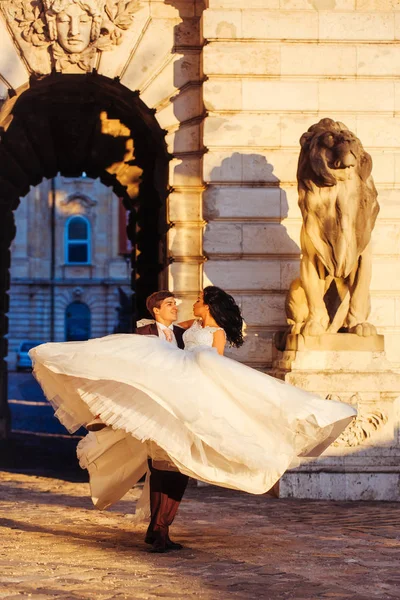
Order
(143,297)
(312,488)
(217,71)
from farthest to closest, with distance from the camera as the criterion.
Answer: (143,297), (217,71), (312,488)

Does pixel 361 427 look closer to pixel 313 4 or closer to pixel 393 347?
pixel 393 347

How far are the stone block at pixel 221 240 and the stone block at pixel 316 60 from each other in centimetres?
187

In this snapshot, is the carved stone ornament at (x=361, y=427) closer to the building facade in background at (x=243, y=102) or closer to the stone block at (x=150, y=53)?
the building facade in background at (x=243, y=102)

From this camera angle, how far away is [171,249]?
44.5ft

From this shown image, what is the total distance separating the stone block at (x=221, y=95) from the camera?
13203mm

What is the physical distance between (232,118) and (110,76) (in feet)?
5.10

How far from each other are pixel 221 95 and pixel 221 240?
1.61 meters

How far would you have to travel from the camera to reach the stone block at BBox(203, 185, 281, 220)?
13.3 m

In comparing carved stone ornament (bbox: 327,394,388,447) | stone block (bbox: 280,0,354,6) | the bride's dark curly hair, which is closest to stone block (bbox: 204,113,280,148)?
stone block (bbox: 280,0,354,6)

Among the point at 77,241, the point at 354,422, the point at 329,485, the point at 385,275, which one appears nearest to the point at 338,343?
the point at 354,422

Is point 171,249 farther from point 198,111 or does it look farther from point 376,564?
point 376,564

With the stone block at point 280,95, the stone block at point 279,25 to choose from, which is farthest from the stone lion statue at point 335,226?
the stone block at point 279,25

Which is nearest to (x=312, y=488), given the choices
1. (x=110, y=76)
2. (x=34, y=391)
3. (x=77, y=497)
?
(x=77, y=497)

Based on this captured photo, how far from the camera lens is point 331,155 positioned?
11.6 metres
